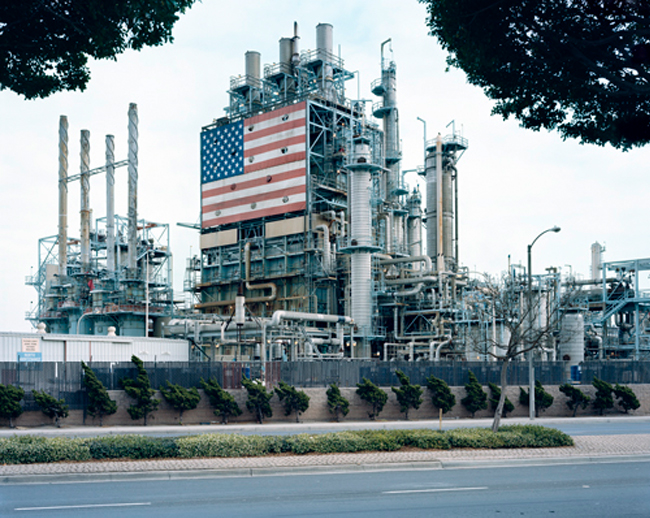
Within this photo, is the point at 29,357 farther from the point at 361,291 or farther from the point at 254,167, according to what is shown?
the point at 254,167

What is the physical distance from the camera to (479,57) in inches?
491

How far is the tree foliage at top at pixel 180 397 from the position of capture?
30609mm

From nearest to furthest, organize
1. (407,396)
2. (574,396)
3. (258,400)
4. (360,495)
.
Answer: (360,495), (258,400), (407,396), (574,396)

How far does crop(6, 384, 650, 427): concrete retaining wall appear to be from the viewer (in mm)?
30125

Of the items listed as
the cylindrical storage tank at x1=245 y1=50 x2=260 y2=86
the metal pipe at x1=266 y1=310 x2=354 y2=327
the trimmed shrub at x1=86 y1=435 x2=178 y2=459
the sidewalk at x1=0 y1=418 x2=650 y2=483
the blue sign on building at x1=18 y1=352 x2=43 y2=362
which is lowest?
the sidewalk at x1=0 y1=418 x2=650 y2=483

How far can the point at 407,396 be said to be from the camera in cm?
3347

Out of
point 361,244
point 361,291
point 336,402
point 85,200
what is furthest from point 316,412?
point 85,200

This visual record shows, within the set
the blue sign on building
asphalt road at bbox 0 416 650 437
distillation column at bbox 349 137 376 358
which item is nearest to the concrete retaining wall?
asphalt road at bbox 0 416 650 437

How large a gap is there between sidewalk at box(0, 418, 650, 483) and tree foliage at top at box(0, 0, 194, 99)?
8.18m

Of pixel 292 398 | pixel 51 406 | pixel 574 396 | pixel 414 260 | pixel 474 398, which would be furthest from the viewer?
pixel 414 260

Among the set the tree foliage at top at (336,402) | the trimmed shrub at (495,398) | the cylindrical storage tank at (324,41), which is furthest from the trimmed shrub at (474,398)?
the cylindrical storage tank at (324,41)

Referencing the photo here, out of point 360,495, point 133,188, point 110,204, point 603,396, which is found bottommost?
point 603,396

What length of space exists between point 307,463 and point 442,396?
18.1m

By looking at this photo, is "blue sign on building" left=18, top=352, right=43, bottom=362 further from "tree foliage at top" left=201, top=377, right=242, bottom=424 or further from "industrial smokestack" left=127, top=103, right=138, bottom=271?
"industrial smokestack" left=127, top=103, right=138, bottom=271
